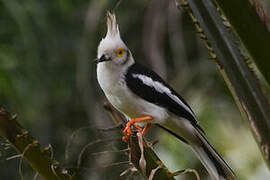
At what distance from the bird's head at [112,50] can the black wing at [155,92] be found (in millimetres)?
80

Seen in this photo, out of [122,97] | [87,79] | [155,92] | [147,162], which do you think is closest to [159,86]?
[155,92]

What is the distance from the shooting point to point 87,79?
17.2 feet

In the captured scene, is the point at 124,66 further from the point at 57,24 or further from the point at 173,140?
the point at 57,24

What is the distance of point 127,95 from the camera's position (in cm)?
293

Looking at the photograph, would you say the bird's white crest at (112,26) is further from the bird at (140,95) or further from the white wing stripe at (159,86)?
the white wing stripe at (159,86)

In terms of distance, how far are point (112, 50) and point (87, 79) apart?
2.32 meters

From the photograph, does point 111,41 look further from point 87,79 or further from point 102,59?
point 87,79

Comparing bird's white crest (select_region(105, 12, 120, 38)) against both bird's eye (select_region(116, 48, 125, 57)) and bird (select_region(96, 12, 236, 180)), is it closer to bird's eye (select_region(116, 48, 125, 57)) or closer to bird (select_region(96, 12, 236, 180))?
bird (select_region(96, 12, 236, 180))

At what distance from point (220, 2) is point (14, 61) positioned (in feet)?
8.27

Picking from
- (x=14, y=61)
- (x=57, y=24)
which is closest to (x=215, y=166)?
(x=14, y=61)

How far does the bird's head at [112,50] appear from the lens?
9.32 feet

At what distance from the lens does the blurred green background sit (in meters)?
4.00

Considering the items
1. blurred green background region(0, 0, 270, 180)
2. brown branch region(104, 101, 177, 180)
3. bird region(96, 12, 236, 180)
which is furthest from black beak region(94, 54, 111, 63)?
brown branch region(104, 101, 177, 180)

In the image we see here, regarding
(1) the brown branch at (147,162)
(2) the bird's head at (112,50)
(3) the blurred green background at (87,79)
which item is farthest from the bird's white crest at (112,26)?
(1) the brown branch at (147,162)
